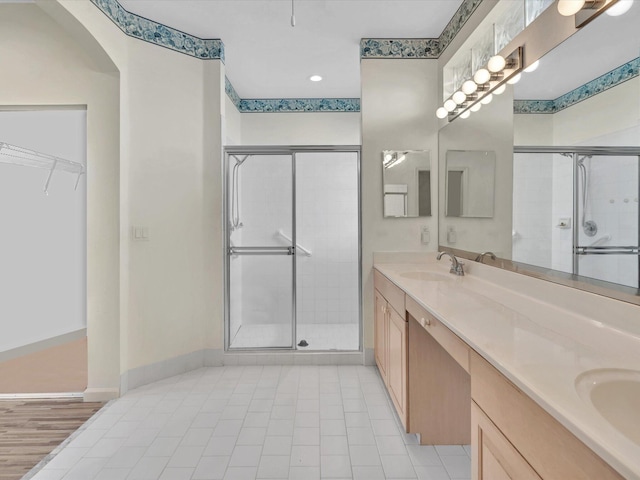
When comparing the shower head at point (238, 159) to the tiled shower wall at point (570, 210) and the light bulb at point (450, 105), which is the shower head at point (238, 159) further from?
the tiled shower wall at point (570, 210)

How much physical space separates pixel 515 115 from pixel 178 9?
2405mm

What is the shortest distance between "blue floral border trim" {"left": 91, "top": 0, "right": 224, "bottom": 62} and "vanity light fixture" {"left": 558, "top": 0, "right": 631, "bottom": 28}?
250 cm

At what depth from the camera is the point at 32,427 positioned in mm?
2178

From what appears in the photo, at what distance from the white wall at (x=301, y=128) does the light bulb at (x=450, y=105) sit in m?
1.56

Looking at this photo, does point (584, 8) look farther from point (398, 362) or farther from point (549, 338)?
point (398, 362)

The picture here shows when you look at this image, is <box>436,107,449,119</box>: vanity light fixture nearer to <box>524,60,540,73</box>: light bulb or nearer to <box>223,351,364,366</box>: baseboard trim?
<box>524,60,540,73</box>: light bulb

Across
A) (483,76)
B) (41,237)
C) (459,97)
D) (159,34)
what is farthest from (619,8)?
(41,237)

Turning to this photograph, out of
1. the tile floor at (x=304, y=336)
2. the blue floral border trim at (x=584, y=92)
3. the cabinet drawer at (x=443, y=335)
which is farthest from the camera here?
the tile floor at (x=304, y=336)

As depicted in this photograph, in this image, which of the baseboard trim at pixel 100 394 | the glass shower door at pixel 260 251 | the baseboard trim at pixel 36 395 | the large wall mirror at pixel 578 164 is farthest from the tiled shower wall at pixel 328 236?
the baseboard trim at pixel 36 395

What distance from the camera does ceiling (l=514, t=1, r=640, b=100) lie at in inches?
47.3

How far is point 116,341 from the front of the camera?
256 centimetres

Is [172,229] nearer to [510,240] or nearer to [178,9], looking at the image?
[178,9]

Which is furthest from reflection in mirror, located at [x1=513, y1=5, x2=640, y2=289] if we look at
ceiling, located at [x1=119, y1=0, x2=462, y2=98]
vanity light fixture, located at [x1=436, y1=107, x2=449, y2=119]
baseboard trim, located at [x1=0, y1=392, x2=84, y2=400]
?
baseboard trim, located at [x1=0, y1=392, x2=84, y2=400]

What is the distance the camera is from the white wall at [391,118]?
9.96ft
